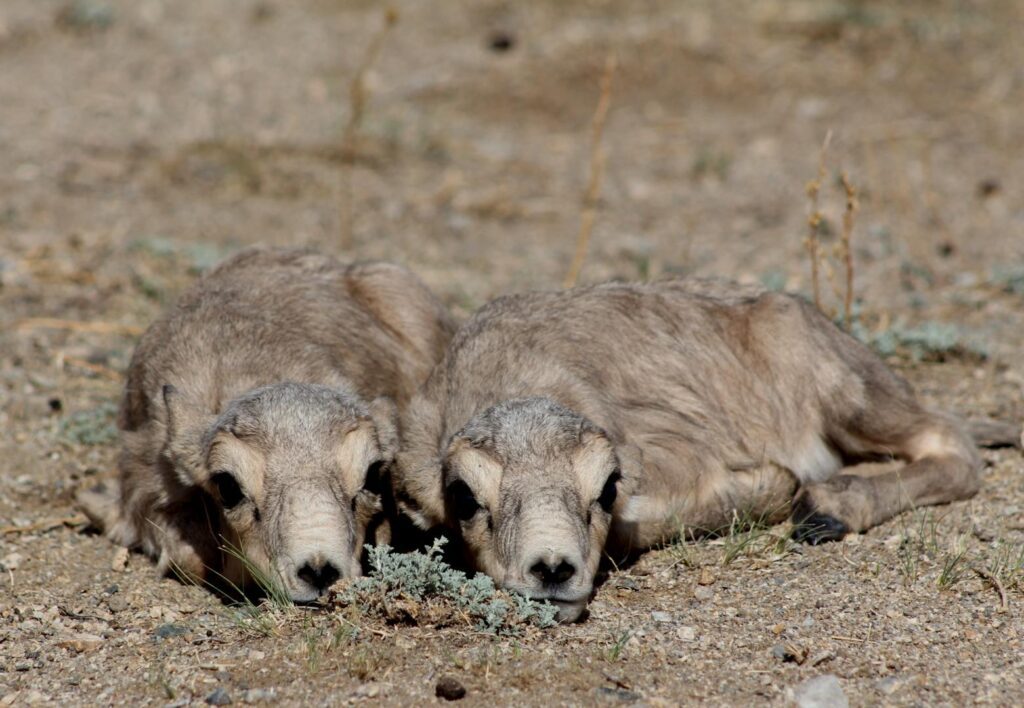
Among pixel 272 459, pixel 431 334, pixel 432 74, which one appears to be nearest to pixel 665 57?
pixel 432 74

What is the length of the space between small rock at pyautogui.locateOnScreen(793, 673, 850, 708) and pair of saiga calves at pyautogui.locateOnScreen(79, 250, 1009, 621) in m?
1.13

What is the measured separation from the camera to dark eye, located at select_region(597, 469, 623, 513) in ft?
22.8

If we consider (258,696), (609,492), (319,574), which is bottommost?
(258,696)

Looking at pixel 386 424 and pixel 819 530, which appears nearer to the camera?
pixel 386 424

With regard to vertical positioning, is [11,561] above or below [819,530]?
below

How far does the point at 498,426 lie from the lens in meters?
6.92

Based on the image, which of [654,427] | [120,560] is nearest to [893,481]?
[654,427]

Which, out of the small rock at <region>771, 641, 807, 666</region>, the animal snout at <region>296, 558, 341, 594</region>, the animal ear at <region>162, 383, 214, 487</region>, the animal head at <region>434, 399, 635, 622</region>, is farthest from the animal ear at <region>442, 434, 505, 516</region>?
the small rock at <region>771, 641, 807, 666</region>

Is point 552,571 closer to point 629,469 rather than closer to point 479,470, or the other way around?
point 479,470

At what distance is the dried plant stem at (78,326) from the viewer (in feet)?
36.9

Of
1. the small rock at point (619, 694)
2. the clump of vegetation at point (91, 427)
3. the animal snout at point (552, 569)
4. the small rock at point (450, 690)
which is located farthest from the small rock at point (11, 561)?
the small rock at point (619, 694)

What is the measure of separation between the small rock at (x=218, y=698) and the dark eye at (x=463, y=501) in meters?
1.55

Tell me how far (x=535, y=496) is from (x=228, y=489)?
171 centimetres

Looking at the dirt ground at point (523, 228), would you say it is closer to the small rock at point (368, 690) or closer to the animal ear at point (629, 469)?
the small rock at point (368, 690)
